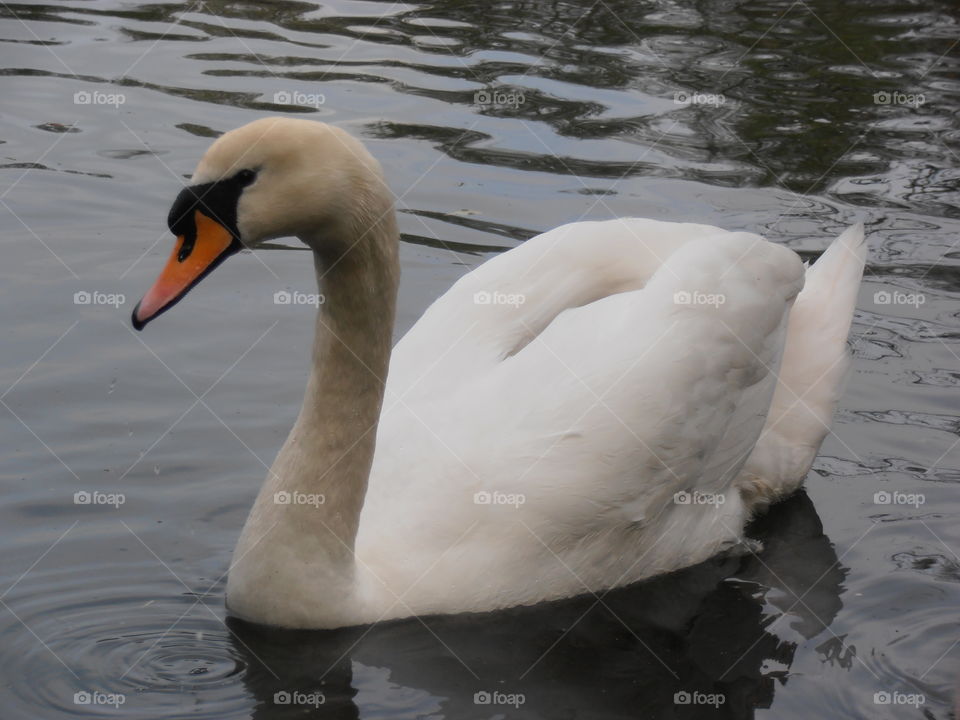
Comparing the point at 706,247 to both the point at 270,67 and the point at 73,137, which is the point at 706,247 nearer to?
the point at 73,137

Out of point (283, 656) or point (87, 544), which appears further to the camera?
point (87, 544)

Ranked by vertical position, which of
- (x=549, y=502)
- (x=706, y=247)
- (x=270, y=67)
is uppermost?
(x=706, y=247)

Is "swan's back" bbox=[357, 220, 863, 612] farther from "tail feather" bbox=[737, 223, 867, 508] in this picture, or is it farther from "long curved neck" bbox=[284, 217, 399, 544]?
"long curved neck" bbox=[284, 217, 399, 544]

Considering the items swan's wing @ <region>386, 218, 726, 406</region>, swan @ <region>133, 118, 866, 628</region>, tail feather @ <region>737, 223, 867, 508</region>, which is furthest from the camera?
tail feather @ <region>737, 223, 867, 508</region>

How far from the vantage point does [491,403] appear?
5.35 meters

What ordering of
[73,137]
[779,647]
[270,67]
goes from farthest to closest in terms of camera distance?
[270,67], [73,137], [779,647]

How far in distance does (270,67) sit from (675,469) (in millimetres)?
6570

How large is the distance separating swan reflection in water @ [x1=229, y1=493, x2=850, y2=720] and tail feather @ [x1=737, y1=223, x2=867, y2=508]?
643 mm

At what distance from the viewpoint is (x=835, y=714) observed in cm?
483

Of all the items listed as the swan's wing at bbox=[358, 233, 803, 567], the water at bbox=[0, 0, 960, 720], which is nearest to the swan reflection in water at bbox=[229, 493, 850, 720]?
the water at bbox=[0, 0, 960, 720]

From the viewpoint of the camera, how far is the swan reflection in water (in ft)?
15.7

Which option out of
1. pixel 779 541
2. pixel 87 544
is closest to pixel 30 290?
pixel 87 544

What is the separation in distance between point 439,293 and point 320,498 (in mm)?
3014

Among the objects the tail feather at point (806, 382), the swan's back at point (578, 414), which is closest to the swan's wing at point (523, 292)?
the swan's back at point (578, 414)
